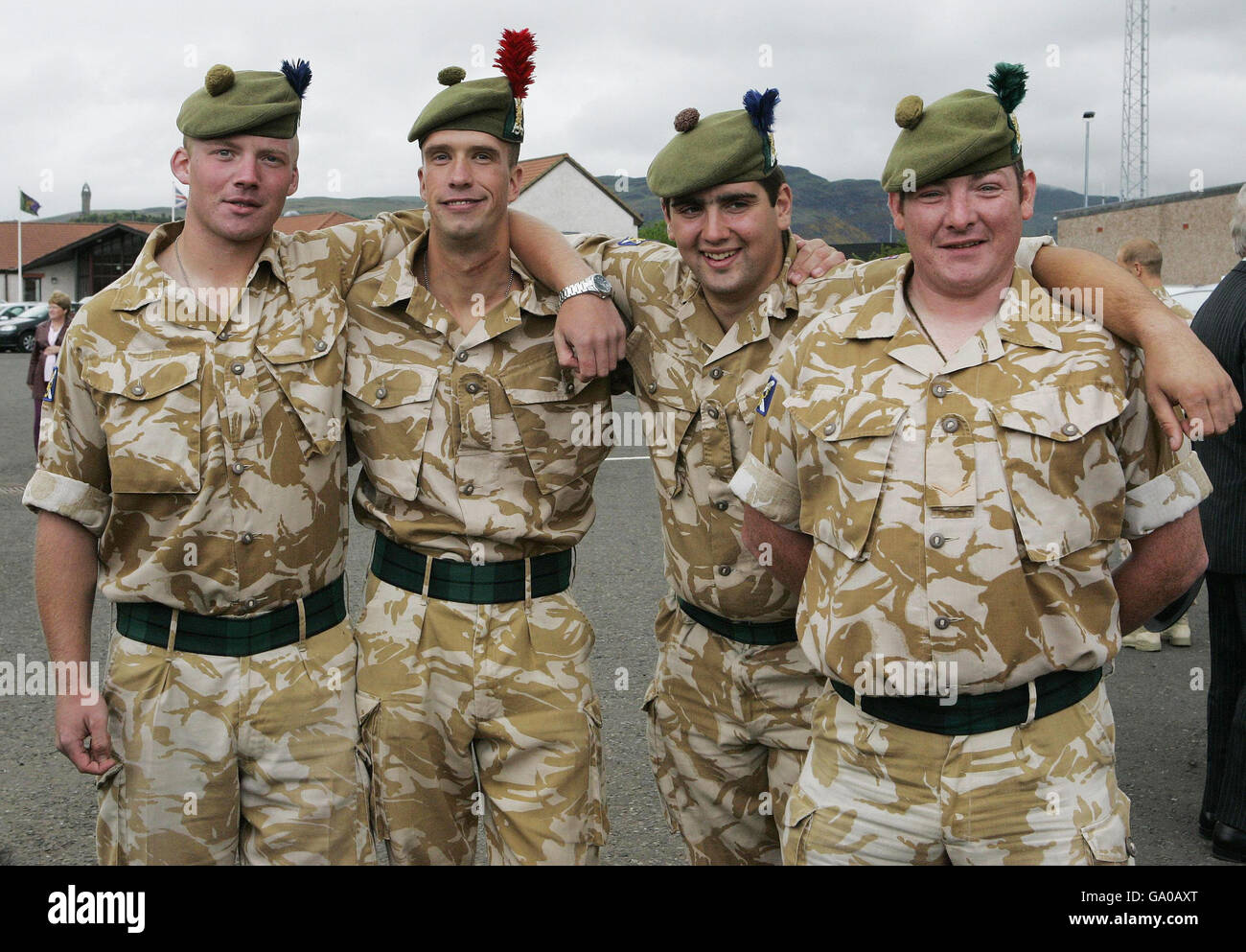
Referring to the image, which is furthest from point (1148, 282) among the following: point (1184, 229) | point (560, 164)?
point (560, 164)

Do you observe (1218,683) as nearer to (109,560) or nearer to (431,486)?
(431,486)

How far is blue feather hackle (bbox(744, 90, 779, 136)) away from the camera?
3195 mm

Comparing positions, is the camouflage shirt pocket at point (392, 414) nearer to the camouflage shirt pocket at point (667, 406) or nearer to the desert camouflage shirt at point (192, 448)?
the desert camouflage shirt at point (192, 448)

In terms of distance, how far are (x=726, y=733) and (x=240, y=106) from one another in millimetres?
2045

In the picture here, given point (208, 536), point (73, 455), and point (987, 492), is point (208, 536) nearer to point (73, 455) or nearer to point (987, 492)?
point (73, 455)

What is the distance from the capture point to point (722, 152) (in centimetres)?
312

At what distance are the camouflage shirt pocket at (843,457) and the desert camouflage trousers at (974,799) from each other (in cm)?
40

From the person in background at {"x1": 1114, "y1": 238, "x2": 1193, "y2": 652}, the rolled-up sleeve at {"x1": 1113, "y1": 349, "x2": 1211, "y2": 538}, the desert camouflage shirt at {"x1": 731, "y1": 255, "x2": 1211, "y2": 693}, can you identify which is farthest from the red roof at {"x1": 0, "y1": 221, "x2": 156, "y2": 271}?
the rolled-up sleeve at {"x1": 1113, "y1": 349, "x2": 1211, "y2": 538}

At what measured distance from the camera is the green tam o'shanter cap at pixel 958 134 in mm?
2477

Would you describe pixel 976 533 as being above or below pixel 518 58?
below

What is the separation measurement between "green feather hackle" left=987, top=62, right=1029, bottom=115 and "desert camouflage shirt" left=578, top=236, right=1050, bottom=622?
60 centimetres

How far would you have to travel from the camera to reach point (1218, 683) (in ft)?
14.4

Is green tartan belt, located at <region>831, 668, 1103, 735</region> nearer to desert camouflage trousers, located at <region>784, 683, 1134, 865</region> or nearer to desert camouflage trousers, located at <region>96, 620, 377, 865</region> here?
desert camouflage trousers, located at <region>784, 683, 1134, 865</region>
